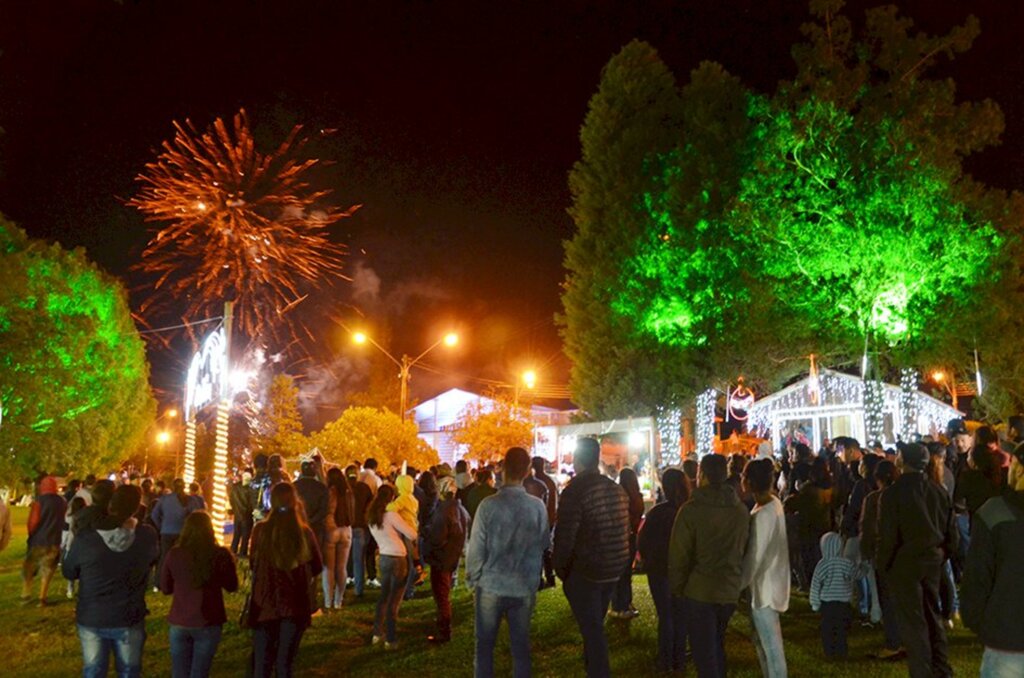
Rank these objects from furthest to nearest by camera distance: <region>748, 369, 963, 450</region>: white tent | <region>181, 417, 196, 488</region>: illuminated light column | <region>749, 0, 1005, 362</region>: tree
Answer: <region>748, 369, 963, 450</region>: white tent
<region>749, 0, 1005, 362</region>: tree
<region>181, 417, 196, 488</region>: illuminated light column

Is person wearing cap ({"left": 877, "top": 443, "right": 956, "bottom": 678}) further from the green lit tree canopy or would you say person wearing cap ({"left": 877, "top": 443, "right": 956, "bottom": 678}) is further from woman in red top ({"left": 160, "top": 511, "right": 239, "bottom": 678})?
the green lit tree canopy

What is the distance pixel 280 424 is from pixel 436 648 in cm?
4281

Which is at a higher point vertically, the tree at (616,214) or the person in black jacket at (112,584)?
the tree at (616,214)

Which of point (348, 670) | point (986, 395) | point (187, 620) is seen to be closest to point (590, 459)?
point (187, 620)

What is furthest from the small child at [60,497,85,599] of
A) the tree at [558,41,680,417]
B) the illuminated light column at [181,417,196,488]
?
the tree at [558,41,680,417]

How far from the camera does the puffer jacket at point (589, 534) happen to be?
242 inches

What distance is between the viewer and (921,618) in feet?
20.4

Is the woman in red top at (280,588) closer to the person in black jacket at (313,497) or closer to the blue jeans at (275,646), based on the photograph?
the blue jeans at (275,646)

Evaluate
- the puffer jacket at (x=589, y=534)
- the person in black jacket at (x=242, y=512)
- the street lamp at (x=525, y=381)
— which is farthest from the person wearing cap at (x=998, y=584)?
the street lamp at (x=525, y=381)

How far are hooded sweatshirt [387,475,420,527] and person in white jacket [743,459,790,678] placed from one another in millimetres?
4240

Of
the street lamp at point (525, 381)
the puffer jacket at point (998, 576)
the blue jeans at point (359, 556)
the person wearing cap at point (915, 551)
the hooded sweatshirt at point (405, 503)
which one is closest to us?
the puffer jacket at point (998, 576)

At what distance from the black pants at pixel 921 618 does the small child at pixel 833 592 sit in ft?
4.13

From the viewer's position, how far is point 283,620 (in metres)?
6.01

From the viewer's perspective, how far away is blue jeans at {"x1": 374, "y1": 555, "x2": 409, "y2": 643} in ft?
28.9
